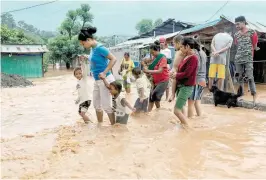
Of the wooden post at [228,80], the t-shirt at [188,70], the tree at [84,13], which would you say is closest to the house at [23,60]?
the tree at [84,13]

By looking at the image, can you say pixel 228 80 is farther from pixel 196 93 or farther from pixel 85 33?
pixel 85 33

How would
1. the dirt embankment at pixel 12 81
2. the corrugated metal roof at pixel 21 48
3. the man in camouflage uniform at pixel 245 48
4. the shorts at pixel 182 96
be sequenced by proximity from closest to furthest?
the shorts at pixel 182 96
the man in camouflage uniform at pixel 245 48
the dirt embankment at pixel 12 81
the corrugated metal roof at pixel 21 48

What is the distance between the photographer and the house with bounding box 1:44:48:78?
27.6 meters

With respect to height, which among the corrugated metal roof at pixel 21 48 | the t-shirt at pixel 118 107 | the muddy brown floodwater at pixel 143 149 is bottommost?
the muddy brown floodwater at pixel 143 149

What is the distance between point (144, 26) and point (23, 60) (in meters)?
24.2

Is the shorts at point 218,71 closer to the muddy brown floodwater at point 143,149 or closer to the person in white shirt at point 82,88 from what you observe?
the muddy brown floodwater at point 143,149

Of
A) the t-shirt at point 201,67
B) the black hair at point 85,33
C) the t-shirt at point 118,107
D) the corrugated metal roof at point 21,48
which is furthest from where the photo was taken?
the corrugated metal roof at point 21,48

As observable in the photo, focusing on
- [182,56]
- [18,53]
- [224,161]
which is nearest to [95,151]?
[224,161]

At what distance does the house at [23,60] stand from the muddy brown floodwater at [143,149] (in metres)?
23.2

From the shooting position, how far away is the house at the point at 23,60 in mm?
27562

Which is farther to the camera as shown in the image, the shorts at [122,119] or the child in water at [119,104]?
the shorts at [122,119]

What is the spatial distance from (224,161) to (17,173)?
236 centimetres

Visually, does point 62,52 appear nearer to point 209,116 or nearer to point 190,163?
point 209,116

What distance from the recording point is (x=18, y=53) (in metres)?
27.9
